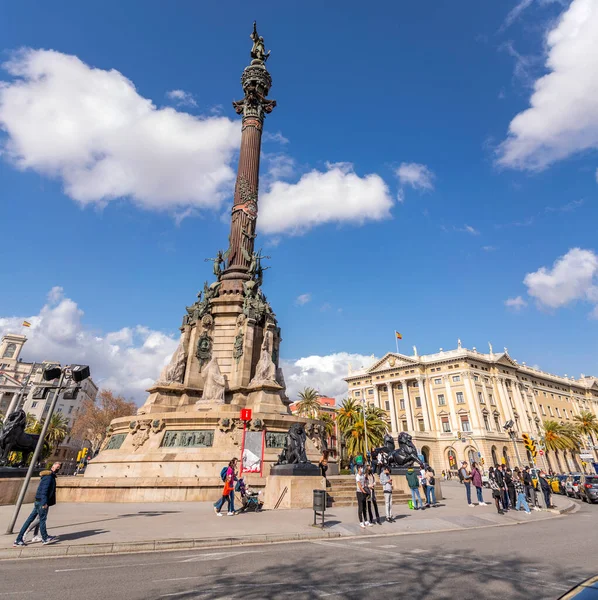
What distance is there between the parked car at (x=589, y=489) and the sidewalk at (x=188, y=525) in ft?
42.3

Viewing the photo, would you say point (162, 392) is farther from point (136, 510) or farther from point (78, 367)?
point (78, 367)

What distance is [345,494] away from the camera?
16781 millimetres

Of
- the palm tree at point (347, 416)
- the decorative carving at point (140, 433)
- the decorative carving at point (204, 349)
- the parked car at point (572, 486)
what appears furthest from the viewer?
the palm tree at point (347, 416)

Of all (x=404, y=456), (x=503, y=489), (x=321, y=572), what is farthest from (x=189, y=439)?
(x=503, y=489)

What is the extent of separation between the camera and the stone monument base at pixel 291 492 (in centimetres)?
1422

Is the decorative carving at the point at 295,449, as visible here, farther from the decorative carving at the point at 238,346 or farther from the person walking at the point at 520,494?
the person walking at the point at 520,494

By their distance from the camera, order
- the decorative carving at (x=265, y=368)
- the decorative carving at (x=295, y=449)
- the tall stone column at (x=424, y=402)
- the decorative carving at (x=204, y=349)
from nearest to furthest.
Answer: the decorative carving at (x=295, y=449)
the decorative carving at (x=265, y=368)
the decorative carving at (x=204, y=349)
the tall stone column at (x=424, y=402)

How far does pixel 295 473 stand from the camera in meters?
14.4

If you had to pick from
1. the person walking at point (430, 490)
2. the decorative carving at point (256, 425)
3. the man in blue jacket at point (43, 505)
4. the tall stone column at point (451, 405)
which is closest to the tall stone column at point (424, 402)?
the tall stone column at point (451, 405)

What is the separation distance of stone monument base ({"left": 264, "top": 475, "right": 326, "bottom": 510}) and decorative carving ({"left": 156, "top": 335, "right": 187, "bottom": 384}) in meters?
10.3

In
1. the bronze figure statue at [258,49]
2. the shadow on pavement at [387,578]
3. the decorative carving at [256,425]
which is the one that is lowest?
the shadow on pavement at [387,578]

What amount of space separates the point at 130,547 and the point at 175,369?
15066 millimetres

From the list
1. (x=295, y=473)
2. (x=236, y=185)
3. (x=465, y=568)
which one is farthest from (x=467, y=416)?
(x=465, y=568)

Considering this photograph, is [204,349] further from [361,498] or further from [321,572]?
[321,572]
